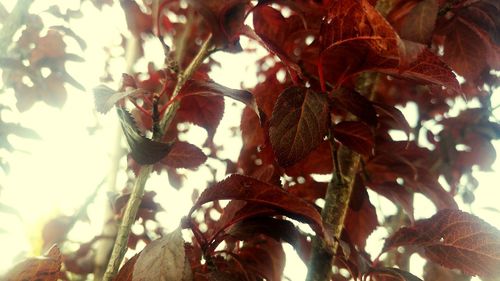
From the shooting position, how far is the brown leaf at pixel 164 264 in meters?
0.46

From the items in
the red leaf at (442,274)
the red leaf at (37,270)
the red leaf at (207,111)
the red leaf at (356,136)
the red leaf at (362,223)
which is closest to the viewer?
the red leaf at (37,270)

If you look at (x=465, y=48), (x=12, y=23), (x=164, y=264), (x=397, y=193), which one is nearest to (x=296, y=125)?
(x=164, y=264)

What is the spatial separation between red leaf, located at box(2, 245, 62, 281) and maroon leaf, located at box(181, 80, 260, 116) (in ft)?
1.00

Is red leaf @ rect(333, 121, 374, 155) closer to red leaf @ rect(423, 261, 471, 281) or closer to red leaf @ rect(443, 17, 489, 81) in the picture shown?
red leaf @ rect(443, 17, 489, 81)

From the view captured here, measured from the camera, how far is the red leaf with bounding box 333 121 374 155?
0.67 meters

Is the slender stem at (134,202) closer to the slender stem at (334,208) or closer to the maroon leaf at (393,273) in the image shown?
the slender stem at (334,208)

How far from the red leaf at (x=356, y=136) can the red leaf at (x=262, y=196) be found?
18 cm

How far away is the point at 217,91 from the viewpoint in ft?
1.87

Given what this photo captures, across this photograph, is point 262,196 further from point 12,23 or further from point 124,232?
point 12,23

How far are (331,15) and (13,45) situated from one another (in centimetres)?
125

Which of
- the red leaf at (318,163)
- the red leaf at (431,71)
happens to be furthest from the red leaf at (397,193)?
the red leaf at (431,71)

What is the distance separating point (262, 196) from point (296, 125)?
0.36 ft

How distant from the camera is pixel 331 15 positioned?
0.57m

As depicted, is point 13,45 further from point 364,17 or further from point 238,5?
point 364,17
